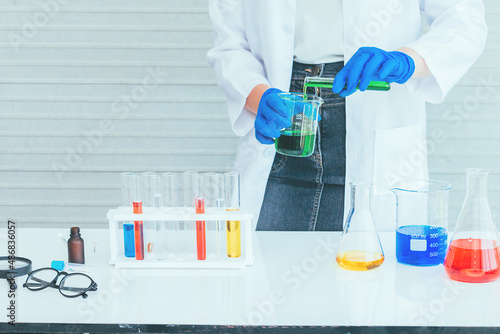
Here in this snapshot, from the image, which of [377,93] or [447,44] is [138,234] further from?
[447,44]

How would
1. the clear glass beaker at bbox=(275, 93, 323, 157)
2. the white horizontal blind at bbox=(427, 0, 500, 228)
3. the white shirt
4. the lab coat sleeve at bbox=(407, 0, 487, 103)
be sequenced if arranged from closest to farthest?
the clear glass beaker at bbox=(275, 93, 323, 157)
the lab coat sleeve at bbox=(407, 0, 487, 103)
the white shirt
the white horizontal blind at bbox=(427, 0, 500, 228)

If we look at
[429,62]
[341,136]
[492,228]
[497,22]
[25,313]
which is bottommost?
[25,313]

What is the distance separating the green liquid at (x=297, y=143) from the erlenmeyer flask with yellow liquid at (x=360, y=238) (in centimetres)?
19

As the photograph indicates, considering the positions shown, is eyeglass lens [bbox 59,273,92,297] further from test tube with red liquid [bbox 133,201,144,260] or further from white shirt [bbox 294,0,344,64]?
white shirt [bbox 294,0,344,64]

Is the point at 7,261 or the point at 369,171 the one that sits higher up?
the point at 369,171

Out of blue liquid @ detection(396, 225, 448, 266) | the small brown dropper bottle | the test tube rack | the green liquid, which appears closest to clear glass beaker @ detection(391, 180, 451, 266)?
blue liquid @ detection(396, 225, 448, 266)

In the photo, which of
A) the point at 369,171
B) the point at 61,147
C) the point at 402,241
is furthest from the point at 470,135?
the point at 61,147

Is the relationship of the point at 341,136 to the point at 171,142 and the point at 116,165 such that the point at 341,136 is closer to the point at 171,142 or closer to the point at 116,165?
the point at 171,142

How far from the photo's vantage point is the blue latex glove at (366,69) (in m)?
1.55

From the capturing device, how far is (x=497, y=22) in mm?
2826

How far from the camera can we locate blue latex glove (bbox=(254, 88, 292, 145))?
1.53m

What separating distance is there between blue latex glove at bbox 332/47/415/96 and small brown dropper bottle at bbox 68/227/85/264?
740 mm

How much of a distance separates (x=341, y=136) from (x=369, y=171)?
0.14 meters

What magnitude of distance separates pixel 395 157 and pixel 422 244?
568 millimetres
